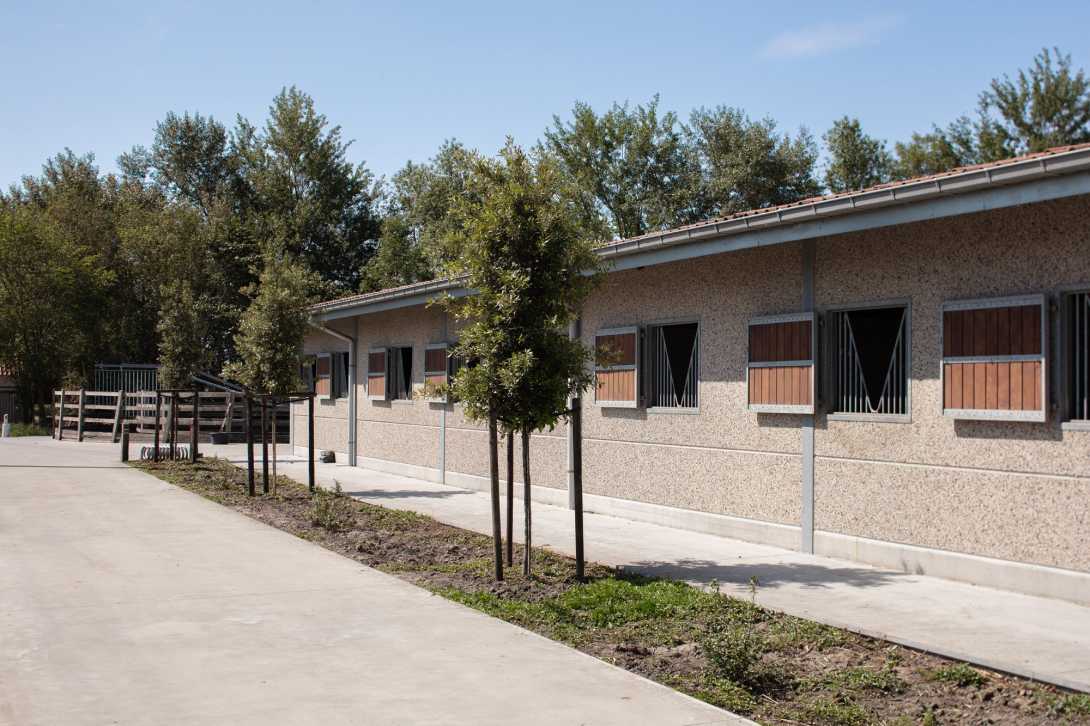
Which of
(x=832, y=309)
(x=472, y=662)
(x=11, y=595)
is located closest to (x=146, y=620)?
(x=11, y=595)

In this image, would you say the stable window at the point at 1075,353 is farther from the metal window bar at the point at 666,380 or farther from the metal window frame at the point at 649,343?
the metal window bar at the point at 666,380

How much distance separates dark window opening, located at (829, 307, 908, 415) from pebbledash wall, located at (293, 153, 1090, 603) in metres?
0.16

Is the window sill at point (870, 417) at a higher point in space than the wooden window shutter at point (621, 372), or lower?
lower

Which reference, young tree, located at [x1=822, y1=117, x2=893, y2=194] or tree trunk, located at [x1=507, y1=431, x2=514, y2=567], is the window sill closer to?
tree trunk, located at [x1=507, y1=431, x2=514, y2=567]

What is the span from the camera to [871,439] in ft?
29.5

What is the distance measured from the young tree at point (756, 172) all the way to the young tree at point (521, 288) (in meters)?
32.6

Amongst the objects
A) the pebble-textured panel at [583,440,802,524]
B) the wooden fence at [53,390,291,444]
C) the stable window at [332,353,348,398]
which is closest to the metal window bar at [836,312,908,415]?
the pebble-textured panel at [583,440,802,524]

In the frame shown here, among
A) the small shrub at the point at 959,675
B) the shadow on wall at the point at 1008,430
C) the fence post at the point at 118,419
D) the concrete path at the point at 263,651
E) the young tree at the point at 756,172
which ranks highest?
the young tree at the point at 756,172

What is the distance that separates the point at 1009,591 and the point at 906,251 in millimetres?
3109

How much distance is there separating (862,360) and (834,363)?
31cm

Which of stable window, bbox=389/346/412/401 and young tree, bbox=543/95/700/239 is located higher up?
young tree, bbox=543/95/700/239

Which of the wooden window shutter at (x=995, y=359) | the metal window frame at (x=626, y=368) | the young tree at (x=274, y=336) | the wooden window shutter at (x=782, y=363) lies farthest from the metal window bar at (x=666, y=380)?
the young tree at (x=274, y=336)

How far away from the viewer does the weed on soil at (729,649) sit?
498cm

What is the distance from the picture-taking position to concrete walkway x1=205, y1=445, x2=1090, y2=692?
5.91m
